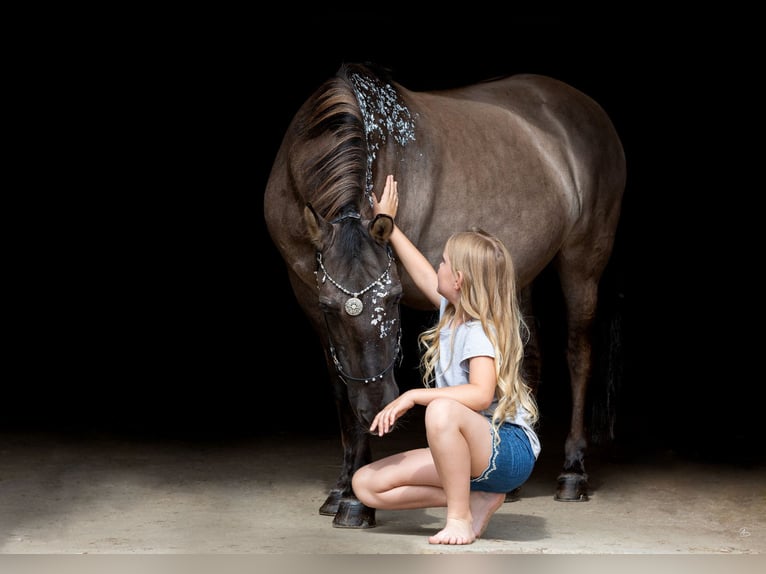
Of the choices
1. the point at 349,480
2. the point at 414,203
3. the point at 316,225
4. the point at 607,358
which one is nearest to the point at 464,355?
the point at 316,225

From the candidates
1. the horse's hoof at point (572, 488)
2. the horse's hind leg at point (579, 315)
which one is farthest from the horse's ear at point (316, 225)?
the horse's hind leg at point (579, 315)

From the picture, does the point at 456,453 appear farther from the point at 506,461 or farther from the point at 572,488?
the point at 572,488

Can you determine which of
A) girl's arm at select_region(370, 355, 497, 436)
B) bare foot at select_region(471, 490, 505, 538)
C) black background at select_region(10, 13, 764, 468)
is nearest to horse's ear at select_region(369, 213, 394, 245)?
girl's arm at select_region(370, 355, 497, 436)

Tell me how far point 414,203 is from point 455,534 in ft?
5.08

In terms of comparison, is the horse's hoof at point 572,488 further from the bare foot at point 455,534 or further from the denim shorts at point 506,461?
the bare foot at point 455,534

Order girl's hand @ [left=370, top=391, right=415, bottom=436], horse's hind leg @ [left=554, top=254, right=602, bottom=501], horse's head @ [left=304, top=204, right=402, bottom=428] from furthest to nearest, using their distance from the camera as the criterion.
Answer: horse's hind leg @ [left=554, top=254, right=602, bottom=501], horse's head @ [left=304, top=204, right=402, bottom=428], girl's hand @ [left=370, top=391, right=415, bottom=436]

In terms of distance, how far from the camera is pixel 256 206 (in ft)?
29.6

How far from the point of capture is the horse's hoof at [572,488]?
5.02m

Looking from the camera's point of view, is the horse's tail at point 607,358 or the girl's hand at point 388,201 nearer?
the girl's hand at point 388,201

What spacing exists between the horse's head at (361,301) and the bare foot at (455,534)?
458mm

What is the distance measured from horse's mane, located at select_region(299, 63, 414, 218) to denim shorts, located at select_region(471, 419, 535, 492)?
37.1 inches

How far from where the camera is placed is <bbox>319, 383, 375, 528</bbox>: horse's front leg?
4.30 m

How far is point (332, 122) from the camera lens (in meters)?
4.44

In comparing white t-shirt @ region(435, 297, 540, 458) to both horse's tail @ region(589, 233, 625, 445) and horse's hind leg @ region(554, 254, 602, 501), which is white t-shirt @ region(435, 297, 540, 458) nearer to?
horse's hind leg @ region(554, 254, 602, 501)
